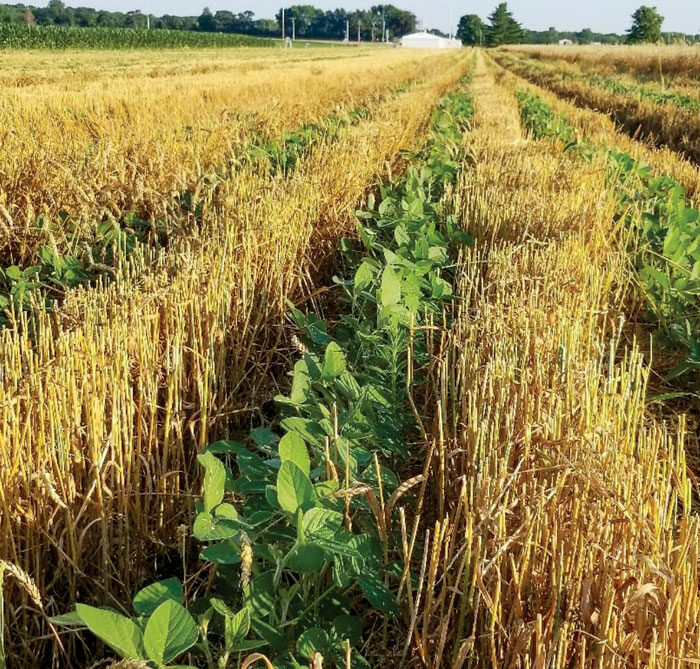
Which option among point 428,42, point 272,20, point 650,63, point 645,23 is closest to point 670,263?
point 650,63

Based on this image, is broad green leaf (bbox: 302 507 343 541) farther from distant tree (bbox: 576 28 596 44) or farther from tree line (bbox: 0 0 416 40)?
distant tree (bbox: 576 28 596 44)

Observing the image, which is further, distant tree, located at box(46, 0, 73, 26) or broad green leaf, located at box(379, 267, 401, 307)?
distant tree, located at box(46, 0, 73, 26)

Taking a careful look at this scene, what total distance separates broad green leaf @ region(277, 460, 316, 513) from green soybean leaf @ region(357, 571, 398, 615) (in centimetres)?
18

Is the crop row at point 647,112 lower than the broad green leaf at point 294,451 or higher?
higher

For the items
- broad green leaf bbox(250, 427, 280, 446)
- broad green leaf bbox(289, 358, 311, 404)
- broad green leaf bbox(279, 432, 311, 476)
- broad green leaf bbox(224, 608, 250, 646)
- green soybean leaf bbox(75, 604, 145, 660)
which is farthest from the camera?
broad green leaf bbox(289, 358, 311, 404)

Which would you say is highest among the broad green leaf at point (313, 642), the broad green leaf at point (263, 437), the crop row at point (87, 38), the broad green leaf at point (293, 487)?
the crop row at point (87, 38)

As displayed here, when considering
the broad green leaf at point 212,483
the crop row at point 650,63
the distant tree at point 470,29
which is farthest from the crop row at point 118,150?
the distant tree at point 470,29

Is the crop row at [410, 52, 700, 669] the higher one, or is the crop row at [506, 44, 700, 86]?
the crop row at [506, 44, 700, 86]

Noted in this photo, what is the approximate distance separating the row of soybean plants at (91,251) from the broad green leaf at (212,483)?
0.92m

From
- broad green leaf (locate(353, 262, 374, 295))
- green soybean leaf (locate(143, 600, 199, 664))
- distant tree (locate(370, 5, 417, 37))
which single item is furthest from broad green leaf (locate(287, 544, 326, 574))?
distant tree (locate(370, 5, 417, 37))

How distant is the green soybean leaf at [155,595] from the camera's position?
45.9 inches

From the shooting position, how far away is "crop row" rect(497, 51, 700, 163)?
9189 mm

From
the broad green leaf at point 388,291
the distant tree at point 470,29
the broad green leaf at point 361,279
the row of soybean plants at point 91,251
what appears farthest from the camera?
the distant tree at point 470,29

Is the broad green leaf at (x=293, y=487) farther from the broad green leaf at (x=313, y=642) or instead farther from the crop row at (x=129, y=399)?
the crop row at (x=129, y=399)
